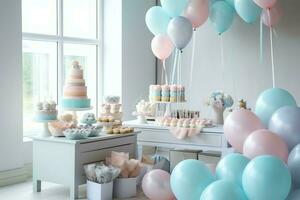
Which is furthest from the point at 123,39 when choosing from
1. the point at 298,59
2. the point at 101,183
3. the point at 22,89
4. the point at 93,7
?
the point at 101,183

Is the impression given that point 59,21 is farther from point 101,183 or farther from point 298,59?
point 298,59

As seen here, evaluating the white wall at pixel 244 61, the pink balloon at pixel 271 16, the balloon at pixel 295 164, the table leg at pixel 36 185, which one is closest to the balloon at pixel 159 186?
the balloon at pixel 295 164

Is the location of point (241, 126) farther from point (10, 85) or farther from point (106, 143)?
point (10, 85)

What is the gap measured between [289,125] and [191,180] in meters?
0.63

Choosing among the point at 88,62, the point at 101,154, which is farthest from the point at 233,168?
the point at 88,62

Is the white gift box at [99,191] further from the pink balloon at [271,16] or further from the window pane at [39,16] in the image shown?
the pink balloon at [271,16]

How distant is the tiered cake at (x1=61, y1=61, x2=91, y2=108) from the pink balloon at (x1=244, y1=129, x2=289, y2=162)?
2071 mm

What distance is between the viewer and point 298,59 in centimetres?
554

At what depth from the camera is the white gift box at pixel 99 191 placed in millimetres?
3872

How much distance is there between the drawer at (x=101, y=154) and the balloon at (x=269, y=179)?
1.88 m

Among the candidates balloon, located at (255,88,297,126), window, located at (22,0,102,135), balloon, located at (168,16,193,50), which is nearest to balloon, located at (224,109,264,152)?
balloon, located at (255,88,297,126)

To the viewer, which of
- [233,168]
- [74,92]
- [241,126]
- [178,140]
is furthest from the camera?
[178,140]

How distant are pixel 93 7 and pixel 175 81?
145cm

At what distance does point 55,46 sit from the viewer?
5371mm
